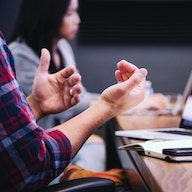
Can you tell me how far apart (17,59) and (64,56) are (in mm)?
472

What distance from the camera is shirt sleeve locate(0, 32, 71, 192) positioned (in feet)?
3.32

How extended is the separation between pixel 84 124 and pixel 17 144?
27cm

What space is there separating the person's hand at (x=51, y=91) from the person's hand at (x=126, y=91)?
0.85 feet

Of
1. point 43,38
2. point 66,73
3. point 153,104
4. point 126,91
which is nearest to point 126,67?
point 126,91

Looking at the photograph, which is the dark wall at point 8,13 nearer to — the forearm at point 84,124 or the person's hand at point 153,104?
the person's hand at point 153,104

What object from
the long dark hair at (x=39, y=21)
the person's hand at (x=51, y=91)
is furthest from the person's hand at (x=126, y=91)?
the long dark hair at (x=39, y=21)

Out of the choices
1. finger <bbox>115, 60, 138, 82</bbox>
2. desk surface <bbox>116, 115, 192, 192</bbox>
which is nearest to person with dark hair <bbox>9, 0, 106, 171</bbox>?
finger <bbox>115, 60, 138, 82</bbox>

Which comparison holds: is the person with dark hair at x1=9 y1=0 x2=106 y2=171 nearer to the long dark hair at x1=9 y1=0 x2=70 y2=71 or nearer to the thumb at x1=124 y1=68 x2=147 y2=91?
the long dark hair at x1=9 y1=0 x2=70 y2=71

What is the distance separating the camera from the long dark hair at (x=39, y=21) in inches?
96.5

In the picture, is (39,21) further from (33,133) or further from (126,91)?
(33,133)

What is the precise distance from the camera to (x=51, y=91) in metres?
1.59

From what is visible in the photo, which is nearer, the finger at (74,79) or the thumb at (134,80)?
the thumb at (134,80)

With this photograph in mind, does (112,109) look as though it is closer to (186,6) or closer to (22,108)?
(22,108)

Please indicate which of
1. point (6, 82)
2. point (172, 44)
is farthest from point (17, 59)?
point (172, 44)
